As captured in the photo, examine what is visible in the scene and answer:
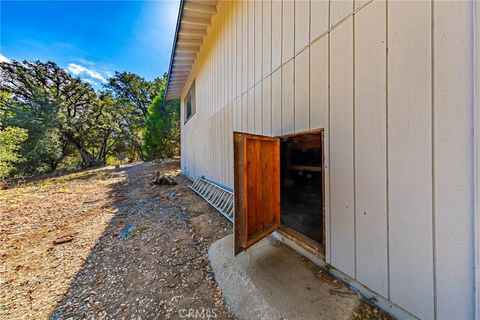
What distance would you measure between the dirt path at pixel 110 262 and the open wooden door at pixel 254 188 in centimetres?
67

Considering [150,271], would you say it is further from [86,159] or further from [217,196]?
[86,159]

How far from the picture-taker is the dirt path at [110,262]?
67.5 inches

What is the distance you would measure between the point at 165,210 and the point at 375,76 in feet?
14.5

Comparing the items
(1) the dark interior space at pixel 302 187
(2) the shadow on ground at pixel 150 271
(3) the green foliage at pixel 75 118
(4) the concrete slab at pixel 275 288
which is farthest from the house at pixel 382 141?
(3) the green foliage at pixel 75 118

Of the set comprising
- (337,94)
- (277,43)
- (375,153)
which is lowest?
(375,153)

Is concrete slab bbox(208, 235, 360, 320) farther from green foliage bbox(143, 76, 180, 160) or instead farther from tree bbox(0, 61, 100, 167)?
tree bbox(0, 61, 100, 167)

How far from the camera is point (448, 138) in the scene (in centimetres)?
100

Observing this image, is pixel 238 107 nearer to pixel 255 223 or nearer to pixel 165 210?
pixel 255 223

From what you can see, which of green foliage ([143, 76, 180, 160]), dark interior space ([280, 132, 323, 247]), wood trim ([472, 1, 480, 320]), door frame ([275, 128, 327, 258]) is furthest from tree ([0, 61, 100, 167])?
wood trim ([472, 1, 480, 320])

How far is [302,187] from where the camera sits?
4746 mm

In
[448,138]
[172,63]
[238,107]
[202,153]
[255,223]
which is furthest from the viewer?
[172,63]

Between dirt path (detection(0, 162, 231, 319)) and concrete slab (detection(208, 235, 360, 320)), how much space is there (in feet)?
0.54

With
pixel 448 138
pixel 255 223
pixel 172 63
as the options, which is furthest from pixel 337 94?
pixel 172 63

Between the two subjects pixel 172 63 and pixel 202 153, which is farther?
pixel 172 63
